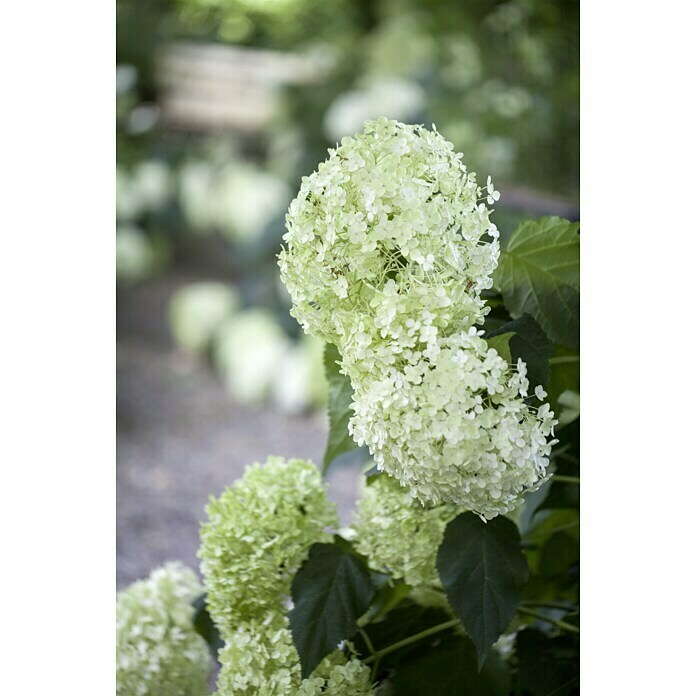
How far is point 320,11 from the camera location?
1558 millimetres

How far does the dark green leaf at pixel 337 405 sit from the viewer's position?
0.42 meters

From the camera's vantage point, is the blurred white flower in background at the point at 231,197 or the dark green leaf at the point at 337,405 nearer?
the dark green leaf at the point at 337,405

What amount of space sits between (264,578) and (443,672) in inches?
4.1

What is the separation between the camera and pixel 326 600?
405 millimetres

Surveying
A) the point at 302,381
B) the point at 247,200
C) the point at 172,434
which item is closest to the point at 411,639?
the point at 172,434

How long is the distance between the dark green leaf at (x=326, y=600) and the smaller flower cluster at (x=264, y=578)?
16 millimetres

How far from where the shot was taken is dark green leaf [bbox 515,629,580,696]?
1.52 ft

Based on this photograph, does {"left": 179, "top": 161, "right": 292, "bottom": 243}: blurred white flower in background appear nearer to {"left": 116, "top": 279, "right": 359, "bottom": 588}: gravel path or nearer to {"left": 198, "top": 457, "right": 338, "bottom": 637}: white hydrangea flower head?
{"left": 116, "top": 279, "right": 359, "bottom": 588}: gravel path

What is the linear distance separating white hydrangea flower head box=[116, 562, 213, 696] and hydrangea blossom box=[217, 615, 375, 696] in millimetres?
78

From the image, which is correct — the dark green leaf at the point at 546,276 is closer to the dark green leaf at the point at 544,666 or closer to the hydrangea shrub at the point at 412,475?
the hydrangea shrub at the point at 412,475

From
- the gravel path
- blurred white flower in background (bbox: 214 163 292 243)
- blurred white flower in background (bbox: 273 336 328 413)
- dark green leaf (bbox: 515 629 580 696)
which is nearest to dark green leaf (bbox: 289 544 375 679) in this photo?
dark green leaf (bbox: 515 629 580 696)

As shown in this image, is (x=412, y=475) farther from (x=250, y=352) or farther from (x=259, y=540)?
(x=250, y=352)

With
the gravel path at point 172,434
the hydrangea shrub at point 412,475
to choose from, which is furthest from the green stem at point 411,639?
the gravel path at point 172,434
